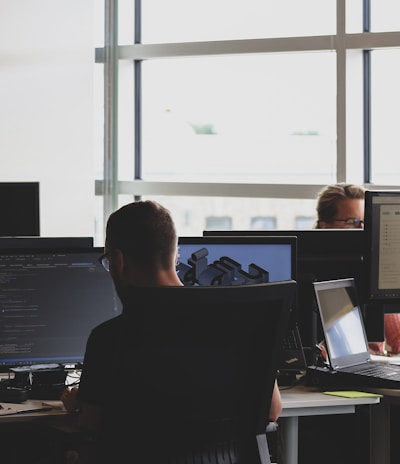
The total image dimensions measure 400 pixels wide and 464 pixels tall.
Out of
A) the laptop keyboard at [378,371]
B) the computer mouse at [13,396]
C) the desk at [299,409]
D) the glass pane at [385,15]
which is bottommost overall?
the desk at [299,409]

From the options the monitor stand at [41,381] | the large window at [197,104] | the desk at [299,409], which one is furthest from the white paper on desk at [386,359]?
the large window at [197,104]

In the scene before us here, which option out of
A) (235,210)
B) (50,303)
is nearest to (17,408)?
(50,303)

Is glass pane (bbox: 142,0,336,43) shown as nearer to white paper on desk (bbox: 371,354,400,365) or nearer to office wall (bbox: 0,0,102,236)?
office wall (bbox: 0,0,102,236)

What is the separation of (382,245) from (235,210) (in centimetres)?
282

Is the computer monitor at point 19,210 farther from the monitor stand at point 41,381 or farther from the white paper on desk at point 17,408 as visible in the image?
the white paper on desk at point 17,408

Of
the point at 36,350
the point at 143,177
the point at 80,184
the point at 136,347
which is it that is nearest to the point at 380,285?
the point at 36,350

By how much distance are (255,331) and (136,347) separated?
0.95 ft

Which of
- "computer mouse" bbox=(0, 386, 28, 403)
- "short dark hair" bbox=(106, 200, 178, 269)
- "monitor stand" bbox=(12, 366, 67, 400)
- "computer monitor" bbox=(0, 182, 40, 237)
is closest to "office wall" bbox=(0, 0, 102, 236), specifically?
"computer monitor" bbox=(0, 182, 40, 237)

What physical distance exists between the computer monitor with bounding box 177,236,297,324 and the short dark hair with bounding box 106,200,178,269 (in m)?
0.74

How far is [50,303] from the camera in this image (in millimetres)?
2961

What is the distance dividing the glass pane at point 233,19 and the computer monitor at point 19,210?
2.18 meters

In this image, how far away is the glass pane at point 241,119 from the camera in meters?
5.86

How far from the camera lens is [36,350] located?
116 inches

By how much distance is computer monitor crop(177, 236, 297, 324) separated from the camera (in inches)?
122
